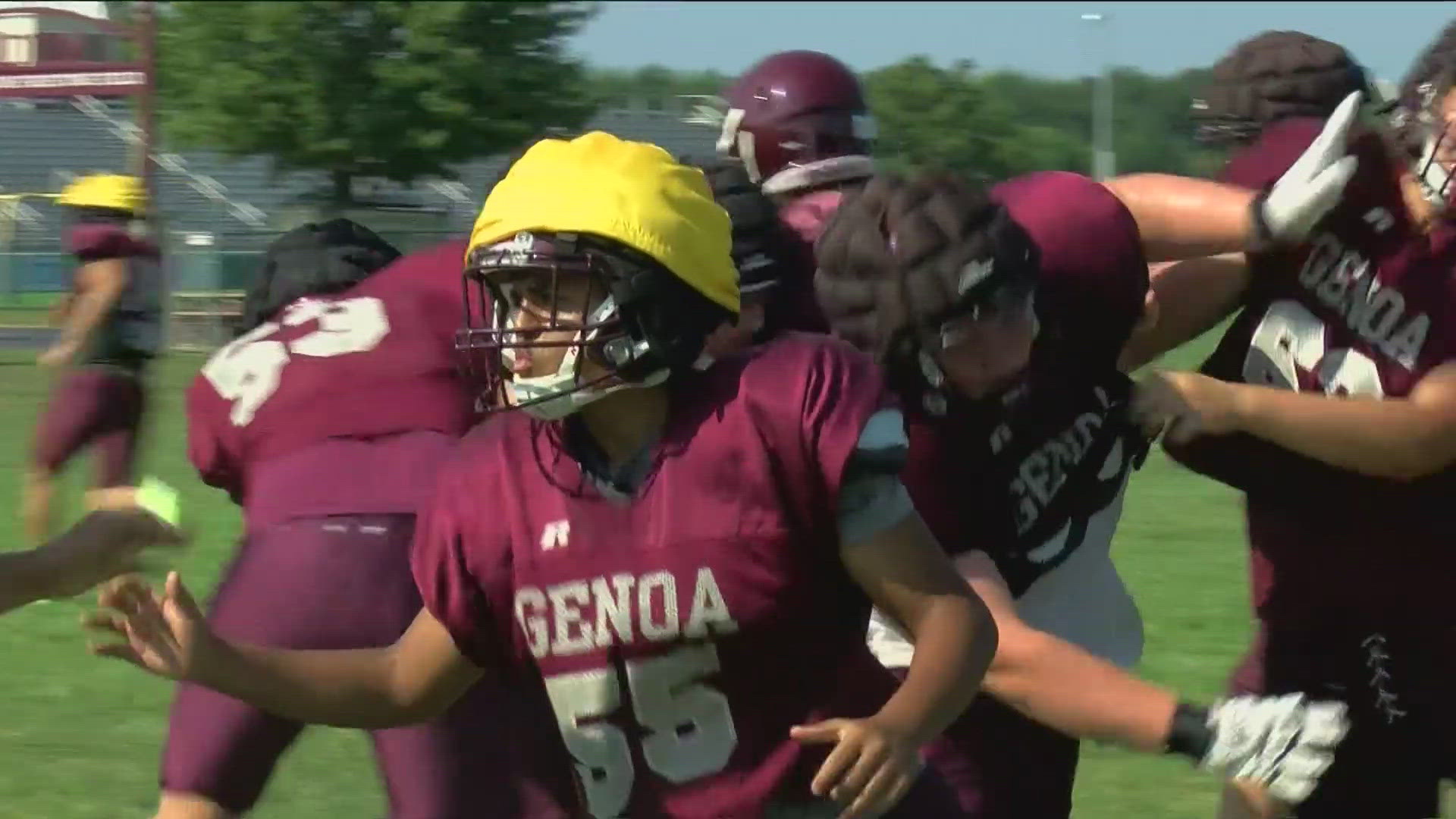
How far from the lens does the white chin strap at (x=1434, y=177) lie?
385 centimetres

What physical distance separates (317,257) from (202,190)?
3632 cm

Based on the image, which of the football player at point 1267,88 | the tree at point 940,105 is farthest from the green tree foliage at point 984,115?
the football player at point 1267,88

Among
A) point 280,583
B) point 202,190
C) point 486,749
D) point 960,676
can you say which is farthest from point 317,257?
point 202,190

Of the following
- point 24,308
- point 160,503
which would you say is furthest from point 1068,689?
point 24,308

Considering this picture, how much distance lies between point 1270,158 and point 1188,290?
261 millimetres

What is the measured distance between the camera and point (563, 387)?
2689 millimetres

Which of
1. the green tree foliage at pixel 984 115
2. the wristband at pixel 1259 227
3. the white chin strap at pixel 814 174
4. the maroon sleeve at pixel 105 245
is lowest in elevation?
the green tree foliage at pixel 984 115

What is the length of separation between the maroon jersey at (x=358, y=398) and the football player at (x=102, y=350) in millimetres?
5328

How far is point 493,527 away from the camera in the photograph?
2.83 meters

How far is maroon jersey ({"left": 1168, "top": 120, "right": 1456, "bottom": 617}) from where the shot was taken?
3.90m

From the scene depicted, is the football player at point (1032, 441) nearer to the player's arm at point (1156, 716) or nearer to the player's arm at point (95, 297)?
the player's arm at point (1156, 716)

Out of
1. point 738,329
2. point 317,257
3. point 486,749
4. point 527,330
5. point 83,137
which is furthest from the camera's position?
point 83,137

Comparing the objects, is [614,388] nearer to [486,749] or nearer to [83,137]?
[486,749]

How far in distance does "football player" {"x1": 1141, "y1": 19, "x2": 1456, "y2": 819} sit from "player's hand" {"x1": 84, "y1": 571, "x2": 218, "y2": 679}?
169 centimetres
